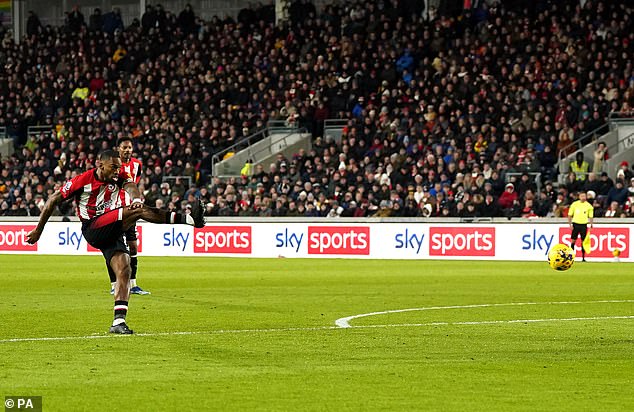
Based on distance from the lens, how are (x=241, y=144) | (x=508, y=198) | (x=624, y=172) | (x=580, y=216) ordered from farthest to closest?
1. (x=241, y=144)
2. (x=508, y=198)
3. (x=624, y=172)
4. (x=580, y=216)

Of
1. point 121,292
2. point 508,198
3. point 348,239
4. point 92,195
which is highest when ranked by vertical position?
point 508,198

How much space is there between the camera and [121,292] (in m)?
12.9

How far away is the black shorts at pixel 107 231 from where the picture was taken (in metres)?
13.1

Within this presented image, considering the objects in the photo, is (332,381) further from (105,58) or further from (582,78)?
(105,58)

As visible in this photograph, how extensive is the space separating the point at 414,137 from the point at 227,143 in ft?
24.3

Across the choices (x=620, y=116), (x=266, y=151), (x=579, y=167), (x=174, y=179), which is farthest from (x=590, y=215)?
(x=174, y=179)

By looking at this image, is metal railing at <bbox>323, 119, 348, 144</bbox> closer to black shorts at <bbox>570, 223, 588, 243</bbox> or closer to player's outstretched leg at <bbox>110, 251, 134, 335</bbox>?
black shorts at <bbox>570, 223, 588, 243</bbox>

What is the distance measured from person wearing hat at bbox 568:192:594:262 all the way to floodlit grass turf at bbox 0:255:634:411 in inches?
309

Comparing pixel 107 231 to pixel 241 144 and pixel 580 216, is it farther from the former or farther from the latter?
pixel 241 144

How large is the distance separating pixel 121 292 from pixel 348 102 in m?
28.8

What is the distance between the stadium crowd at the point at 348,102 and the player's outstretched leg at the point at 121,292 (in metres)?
21.2

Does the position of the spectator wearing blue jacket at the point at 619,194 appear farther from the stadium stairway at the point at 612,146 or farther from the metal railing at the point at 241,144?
the metal railing at the point at 241,144

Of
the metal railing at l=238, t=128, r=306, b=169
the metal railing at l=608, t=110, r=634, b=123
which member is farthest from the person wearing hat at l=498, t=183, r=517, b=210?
the metal railing at l=238, t=128, r=306, b=169

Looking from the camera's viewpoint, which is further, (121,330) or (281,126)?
(281,126)
